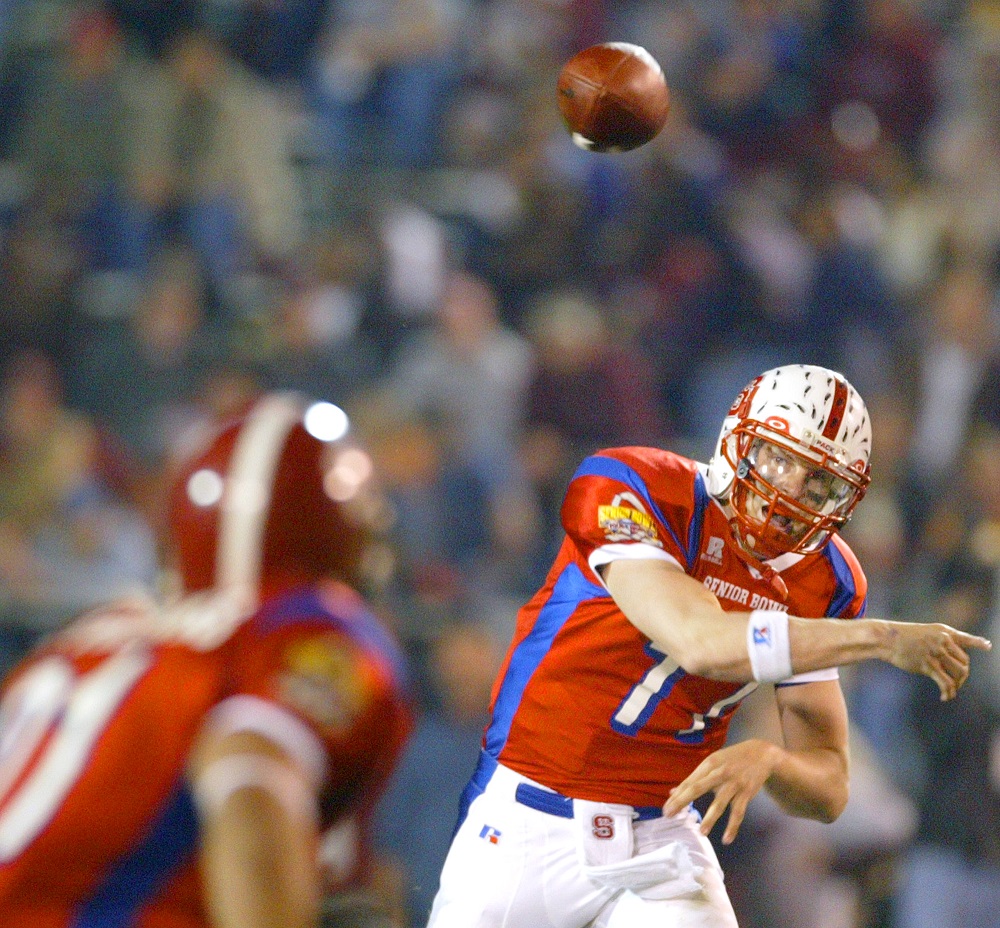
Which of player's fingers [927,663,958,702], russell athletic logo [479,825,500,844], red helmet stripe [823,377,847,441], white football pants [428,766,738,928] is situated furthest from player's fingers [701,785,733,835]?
red helmet stripe [823,377,847,441]

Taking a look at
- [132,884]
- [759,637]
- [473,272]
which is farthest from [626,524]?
[473,272]

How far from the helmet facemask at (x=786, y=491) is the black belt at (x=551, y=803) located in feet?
1.95

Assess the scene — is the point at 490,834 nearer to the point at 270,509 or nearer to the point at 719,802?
the point at 719,802

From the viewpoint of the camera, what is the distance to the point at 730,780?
2.86 metres

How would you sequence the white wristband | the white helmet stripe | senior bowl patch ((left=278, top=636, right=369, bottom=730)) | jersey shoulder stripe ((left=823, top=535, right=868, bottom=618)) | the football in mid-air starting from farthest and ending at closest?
the football in mid-air → jersey shoulder stripe ((left=823, top=535, right=868, bottom=618)) → the white wristband → the white helmet stripe → senior bowl patch ((left=278, top=636, right=369, bottom=730))

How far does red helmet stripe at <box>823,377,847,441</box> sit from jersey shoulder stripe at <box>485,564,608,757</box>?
0.57 meters

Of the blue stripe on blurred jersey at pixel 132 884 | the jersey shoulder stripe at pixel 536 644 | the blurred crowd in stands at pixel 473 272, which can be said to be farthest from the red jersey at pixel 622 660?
the blurred crowd in stands at pixel 473 272

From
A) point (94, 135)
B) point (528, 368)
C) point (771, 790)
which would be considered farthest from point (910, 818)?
point (94, 135)

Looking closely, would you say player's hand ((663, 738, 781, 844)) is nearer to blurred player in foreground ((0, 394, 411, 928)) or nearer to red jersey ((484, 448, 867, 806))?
red jersey ((484, 448, 867, 806))

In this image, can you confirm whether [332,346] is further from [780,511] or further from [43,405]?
[780,511]

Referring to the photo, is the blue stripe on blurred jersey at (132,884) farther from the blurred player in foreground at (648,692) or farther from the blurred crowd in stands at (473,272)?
the blurred crowd in stands at (473,272)

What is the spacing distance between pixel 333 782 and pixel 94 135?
7131mm

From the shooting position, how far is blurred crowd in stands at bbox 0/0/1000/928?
6.55 metres

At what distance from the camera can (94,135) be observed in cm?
834
